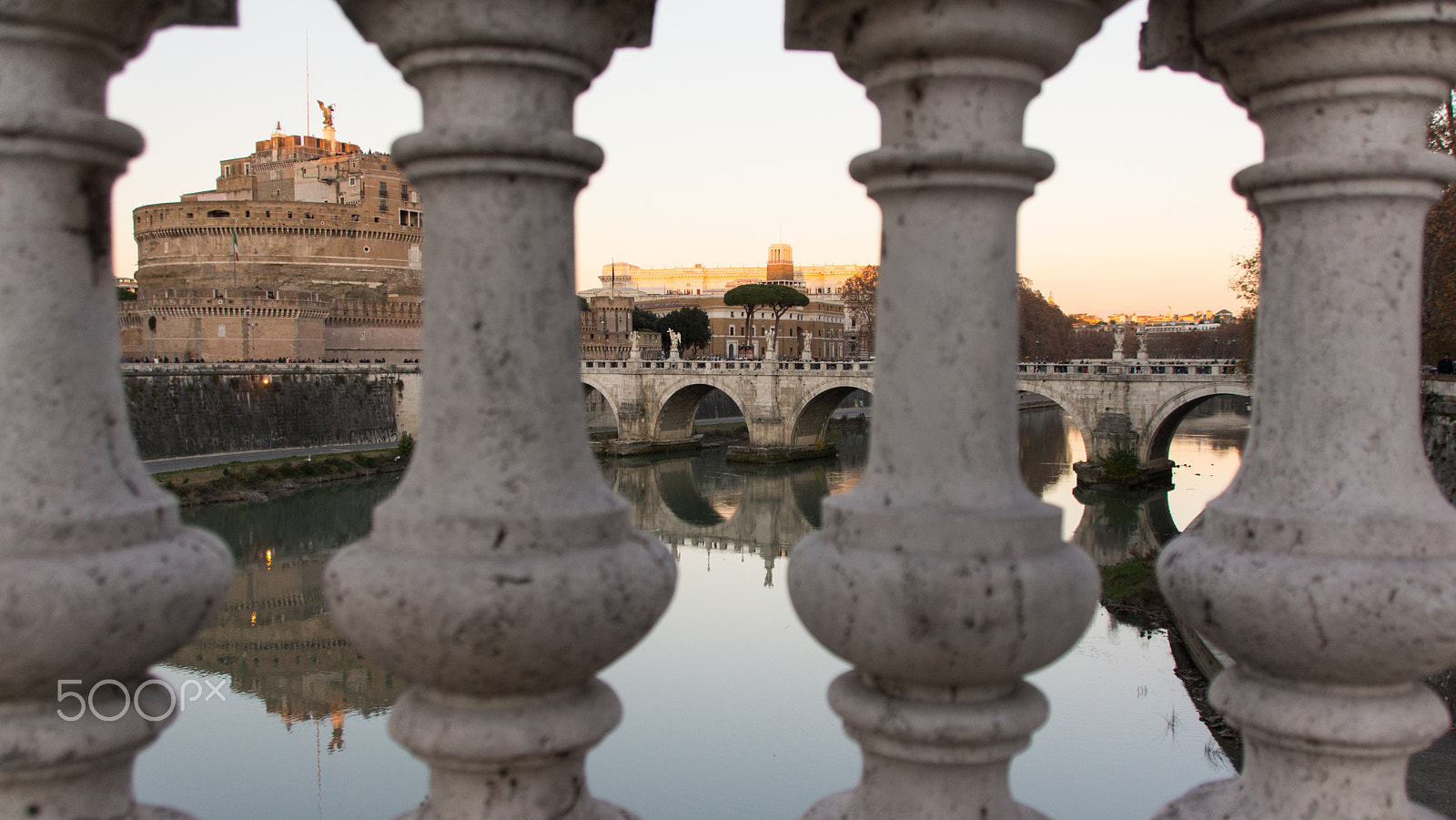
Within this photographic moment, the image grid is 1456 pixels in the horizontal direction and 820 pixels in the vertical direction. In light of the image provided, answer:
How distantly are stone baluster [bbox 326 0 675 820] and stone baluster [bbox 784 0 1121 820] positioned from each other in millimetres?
200

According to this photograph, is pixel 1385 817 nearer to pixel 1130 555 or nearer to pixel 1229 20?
pixel 1229 20

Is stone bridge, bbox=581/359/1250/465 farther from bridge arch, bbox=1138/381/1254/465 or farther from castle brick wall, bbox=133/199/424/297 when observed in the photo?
castle brick wall, bbox=133/199/424/297

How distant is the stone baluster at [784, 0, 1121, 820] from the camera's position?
944mm

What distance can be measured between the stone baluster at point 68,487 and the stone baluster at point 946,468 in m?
0.56

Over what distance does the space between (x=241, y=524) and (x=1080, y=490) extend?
11.9 metres

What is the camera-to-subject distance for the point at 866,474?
3.47 feet

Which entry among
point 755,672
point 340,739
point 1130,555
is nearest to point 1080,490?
point 1130,555

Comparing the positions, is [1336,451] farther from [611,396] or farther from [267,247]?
[267,247]

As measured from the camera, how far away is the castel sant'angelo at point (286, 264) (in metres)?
27.2

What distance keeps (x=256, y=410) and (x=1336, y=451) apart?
23.7m

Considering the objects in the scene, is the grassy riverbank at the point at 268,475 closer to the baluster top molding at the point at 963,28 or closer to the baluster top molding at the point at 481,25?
the baluster top molding at the point at 481,25

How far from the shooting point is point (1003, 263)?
1010 mm

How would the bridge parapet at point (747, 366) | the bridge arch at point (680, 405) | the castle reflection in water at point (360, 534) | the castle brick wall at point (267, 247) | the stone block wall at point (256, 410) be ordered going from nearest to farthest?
the castle reflection in water at point (360, 534) → the stone block wall at point (256, 410) → the bridge parapet at point (747, 366) → the bridge arch at point (680, 405) → the castle brick wall at point (267, 247)

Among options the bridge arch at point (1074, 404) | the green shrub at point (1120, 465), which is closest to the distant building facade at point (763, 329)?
the bridge arch at point (1074, 404)
